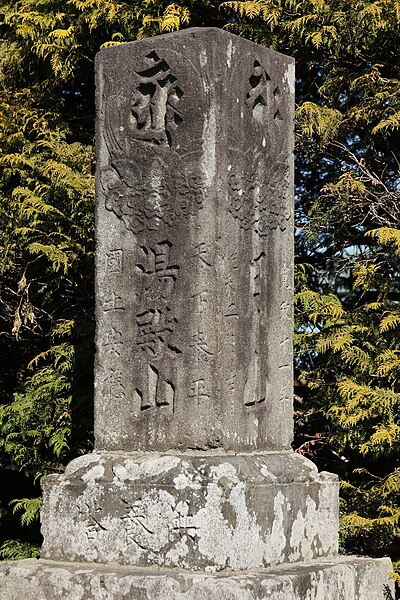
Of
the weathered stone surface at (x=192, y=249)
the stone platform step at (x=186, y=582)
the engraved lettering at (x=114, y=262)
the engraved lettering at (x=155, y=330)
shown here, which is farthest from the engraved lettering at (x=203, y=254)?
the stone platform step at (x=186, y=582)

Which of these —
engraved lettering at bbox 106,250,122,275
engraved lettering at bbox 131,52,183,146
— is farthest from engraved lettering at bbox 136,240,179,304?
engraved lettering at bbox 131,52,183,146

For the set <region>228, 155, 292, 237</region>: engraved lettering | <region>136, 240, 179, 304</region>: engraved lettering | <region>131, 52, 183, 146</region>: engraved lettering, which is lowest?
<region>136, 240, 179, 304</region>: engraved lettering

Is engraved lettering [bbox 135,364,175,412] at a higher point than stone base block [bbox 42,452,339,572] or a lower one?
higher

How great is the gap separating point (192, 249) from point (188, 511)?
3.14ft

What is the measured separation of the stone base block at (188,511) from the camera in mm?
3998

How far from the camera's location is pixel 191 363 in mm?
4227

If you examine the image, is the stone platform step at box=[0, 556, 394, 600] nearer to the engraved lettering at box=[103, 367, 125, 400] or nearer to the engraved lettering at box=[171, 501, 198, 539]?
the engraved lettering at box=[171, 501, 198, 539]

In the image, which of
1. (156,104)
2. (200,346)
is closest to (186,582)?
(200,346)

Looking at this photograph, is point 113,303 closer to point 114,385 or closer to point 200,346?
point 114,385

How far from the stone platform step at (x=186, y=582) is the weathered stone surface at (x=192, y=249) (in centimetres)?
49

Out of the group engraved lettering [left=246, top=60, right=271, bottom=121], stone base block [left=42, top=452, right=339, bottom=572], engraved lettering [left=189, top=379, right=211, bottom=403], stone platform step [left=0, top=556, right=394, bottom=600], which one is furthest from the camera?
engraved lettering [left=246, top=60, right=271, bottom=121]

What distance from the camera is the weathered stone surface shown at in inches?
167

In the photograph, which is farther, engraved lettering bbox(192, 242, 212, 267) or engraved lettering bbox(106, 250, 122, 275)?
engraved lettering bbox(106, 250, 122, 275)

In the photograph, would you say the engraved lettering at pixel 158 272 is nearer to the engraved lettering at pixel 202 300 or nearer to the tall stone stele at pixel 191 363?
the tall stone stele at pixel 191 363
